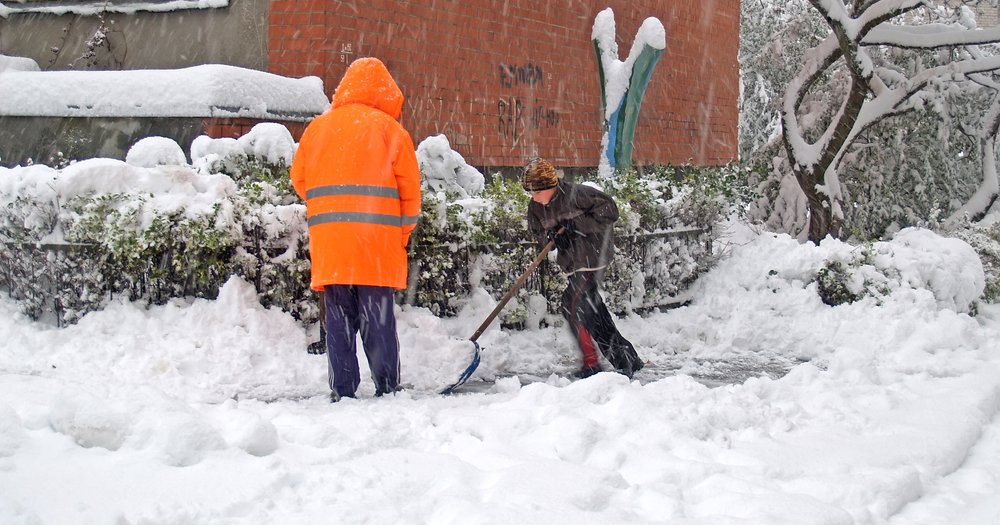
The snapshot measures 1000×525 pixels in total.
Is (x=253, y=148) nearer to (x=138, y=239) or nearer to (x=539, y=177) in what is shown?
(x=138, y=239)

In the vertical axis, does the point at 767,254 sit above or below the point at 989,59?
below

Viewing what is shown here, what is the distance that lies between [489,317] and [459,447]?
2308 millimetres

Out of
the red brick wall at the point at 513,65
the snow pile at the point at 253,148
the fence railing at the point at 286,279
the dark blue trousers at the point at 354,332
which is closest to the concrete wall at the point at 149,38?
the red brick wall at the point at 513,65

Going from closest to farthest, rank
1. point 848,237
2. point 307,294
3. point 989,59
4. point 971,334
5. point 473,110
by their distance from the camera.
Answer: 1. point 307,294
2. point 971,334
3. point 473,110
4. point 989,59
5. point 848,237

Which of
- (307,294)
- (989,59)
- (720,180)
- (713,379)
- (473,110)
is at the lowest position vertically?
(713,379)

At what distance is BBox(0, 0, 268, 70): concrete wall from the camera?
981cm

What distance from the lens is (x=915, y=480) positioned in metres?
4.27

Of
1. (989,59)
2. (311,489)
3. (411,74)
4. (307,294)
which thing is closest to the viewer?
(311,489)

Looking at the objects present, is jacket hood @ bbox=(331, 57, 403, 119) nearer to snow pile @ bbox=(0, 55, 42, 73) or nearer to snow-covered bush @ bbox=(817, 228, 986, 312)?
snow-covered bush @ bbox=(817, 228, 986, 312)

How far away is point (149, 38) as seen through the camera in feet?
33.2

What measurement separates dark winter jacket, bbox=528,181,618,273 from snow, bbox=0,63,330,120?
3.14 meters

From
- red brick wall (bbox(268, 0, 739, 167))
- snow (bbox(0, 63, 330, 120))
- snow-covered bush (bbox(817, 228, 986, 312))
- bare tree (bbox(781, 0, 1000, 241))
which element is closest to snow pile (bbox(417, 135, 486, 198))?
snow (bbox(0, 63, 330, 120))

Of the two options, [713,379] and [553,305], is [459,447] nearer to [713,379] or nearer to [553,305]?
[713,379]

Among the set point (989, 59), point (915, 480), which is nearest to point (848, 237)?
point (989, 59)
